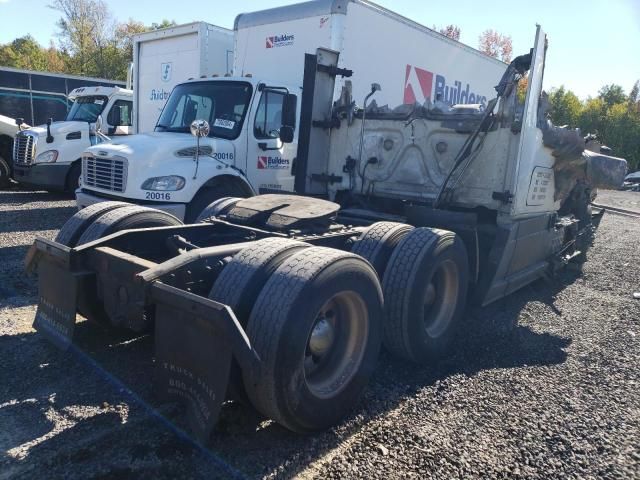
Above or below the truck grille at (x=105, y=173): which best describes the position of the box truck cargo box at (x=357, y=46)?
above

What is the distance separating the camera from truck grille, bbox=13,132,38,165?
1147cm

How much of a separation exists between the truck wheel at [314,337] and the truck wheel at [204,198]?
3.74 m

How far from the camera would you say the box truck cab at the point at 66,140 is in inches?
453

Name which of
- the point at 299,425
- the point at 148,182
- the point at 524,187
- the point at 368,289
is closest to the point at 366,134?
the point at 524,187

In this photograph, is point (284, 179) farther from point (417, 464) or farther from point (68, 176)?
point (68, 176)

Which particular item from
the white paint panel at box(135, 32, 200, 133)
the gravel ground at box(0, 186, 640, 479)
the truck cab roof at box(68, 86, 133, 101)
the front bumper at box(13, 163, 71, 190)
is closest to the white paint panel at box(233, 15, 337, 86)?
the white paint panel at box(135, 32, 200, 133)

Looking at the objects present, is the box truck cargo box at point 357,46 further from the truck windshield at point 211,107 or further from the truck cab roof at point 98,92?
the truck cab roof at point 98,92

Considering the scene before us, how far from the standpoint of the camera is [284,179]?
782 centimetres

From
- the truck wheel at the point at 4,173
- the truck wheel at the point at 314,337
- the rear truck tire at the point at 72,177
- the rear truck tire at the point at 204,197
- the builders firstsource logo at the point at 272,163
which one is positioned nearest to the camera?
the truck wheel at the point at 314,337

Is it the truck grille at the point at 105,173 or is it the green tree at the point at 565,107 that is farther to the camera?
the green tree at the point at 565,107

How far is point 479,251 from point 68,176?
33.2 ft

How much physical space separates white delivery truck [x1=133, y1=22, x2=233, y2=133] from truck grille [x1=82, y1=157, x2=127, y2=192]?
3.66 m

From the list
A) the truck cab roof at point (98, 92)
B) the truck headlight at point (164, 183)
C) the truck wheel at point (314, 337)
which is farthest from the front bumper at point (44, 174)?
the truck wheel at point (314, 337)

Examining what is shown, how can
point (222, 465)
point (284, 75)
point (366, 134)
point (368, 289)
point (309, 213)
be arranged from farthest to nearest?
point (284, 75), point (366, 134), point (309, 213), point (368, 289), point (222, 465)
